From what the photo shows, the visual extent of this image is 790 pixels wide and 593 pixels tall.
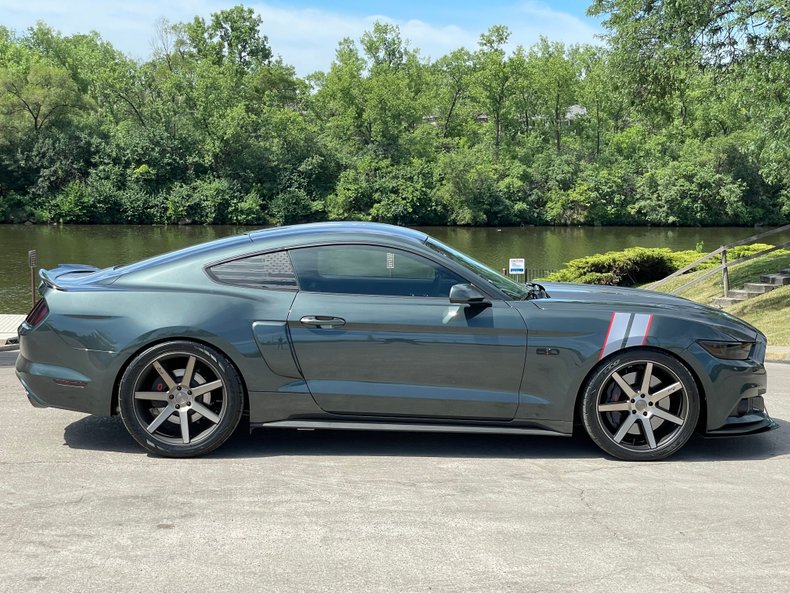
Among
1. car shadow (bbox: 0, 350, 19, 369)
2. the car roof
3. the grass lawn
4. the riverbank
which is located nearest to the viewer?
the car roof

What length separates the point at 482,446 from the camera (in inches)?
217

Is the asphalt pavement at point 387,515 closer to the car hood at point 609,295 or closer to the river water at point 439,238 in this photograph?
the car hood at point 609,295

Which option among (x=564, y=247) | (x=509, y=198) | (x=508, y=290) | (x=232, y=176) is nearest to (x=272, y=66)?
(x=232, y=176)

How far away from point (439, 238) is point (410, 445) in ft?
163

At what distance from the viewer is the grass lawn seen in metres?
14.7

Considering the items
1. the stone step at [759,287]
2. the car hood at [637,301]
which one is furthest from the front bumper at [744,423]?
the stone step at [759,287]

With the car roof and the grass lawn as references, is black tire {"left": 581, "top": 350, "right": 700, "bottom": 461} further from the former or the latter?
the grass lawn

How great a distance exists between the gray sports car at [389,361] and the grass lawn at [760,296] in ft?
30.2

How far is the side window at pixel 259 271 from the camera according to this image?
207 inches

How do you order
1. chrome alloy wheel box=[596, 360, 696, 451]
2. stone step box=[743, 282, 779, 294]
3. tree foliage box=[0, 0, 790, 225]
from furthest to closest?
tree foliage box=[0, 0, 790, 225] < stone step box=[743, 282, 779, 294] < chrome alloy wheel box=[596, 360, 696, 451]

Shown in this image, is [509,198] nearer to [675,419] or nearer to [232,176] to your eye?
[232,176]

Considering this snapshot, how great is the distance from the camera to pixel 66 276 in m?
5.66

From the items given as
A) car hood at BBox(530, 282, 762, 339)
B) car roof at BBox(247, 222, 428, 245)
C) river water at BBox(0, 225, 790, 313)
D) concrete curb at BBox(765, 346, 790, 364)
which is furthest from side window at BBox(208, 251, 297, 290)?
river water at BBox(0, 225, 790, 313)

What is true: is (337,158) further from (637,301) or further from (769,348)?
(637,301)
